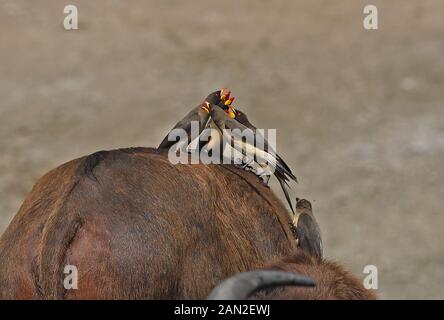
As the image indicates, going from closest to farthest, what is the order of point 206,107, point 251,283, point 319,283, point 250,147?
point 251,283 < point 319,283 < point 250,147 < point 206,107

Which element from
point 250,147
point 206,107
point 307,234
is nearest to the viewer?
point 307,234

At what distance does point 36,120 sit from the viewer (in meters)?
13.3

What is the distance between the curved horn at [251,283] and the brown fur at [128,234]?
33.5 inches

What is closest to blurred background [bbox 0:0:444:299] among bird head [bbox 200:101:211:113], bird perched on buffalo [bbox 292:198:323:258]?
bird head [bbox 200:101:211:113]

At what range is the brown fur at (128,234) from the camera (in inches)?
152

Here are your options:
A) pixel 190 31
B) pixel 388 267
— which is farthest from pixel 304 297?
pixel 190 31

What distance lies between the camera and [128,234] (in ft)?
13.0

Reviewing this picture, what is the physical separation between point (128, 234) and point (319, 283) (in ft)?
2.82

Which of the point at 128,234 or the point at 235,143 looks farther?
the point at 235,143

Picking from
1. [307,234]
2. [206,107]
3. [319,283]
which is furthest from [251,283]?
[206,107]

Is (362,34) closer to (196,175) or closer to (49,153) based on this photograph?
(49,153)

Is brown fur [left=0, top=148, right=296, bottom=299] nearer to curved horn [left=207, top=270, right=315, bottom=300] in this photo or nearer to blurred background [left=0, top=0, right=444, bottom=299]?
curved horn [left=207, top=270, right=315, bottom=300]

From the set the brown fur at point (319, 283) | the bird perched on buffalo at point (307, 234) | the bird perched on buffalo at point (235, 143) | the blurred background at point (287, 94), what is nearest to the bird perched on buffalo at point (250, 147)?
the bird perched on buffalo at point (235, 143)

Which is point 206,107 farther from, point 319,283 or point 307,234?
point 319,283
